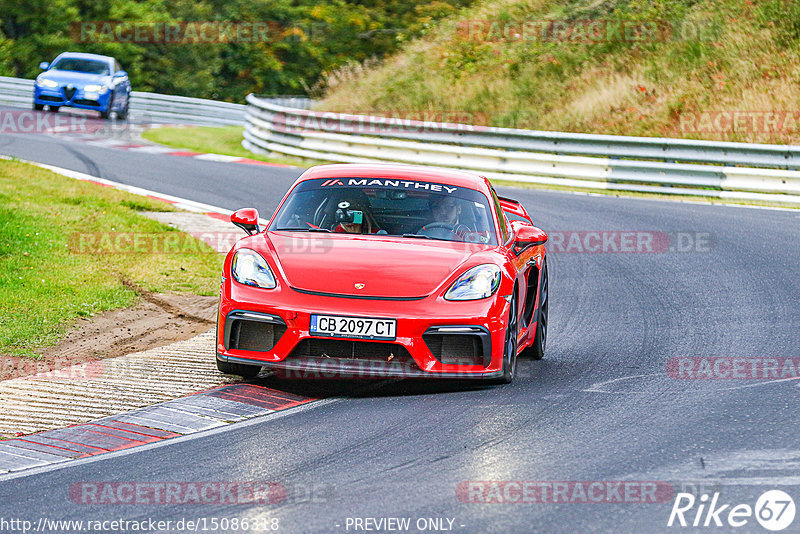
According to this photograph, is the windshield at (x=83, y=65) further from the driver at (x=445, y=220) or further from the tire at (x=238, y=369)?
the tire at (x=238, y=369)

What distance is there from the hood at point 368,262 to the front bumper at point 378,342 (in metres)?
0.10

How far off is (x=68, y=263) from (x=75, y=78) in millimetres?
19163

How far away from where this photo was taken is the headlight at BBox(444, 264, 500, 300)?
7117 millimetres

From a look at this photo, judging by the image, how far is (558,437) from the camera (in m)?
6.07

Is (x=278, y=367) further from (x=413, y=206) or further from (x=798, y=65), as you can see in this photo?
(x=798, y=65)

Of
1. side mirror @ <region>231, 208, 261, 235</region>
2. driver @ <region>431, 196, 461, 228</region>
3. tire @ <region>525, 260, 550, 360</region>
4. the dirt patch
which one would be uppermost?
driver @ <region>431, 196, 461, 228</region>

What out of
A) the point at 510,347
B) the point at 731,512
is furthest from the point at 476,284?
the point at 731,512

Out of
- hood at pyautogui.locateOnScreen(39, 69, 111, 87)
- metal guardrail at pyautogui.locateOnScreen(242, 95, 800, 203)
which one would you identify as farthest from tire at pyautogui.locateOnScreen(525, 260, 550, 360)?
hood at pyautogui.locateOnScreen(39, 69, 111, 87)

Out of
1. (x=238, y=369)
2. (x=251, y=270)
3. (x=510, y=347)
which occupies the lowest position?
(x=238, y=369)

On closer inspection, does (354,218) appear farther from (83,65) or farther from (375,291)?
(83,65)


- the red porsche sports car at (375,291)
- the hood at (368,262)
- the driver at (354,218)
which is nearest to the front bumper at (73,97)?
the red porsche sports car at (375,291)

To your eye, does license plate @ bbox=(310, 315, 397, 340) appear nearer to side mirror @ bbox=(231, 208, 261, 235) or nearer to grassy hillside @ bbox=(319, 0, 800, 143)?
side mirror @ bbox=(231, 208, 261, 235)

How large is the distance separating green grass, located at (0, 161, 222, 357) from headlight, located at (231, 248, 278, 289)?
1993 mm

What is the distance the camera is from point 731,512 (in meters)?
4.82
